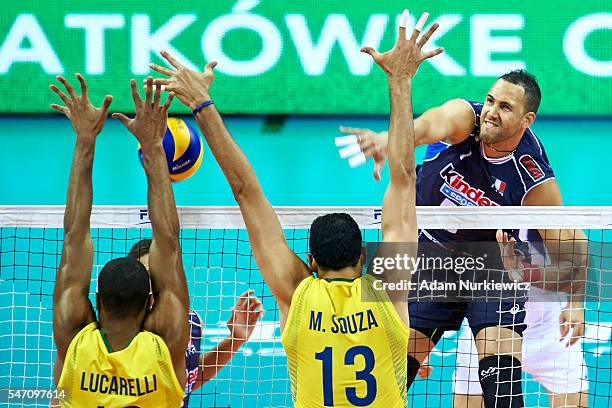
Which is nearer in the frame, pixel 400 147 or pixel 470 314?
pixel 400 147

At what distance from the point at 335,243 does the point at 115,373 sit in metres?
0.87

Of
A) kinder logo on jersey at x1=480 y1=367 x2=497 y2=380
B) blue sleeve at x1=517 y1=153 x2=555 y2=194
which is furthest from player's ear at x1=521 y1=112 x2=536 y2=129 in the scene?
kinder logo on jersey at x1=480 y1=367 x2=497 y2=380

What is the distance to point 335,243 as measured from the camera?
3.33 m

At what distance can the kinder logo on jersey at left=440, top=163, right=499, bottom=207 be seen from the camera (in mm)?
4906

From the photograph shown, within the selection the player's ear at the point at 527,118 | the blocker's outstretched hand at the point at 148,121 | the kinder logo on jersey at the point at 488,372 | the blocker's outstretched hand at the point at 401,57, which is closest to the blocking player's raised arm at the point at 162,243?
the blocker's outstretched hand at the point at 148,121

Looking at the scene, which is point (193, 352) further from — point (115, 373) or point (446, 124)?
point (446, 124)

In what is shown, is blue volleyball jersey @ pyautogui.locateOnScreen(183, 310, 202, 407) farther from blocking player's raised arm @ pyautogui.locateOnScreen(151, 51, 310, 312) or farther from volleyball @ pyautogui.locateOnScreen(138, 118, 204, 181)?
blocking player's raised arm @ pyautogui.locateOnScreen(151, 51, 310, 312)

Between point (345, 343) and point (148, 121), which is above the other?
point (148, 121)

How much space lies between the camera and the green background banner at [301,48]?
24.6 ft

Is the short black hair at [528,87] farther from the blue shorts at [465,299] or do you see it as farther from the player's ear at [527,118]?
the blue shorts at [465,299]

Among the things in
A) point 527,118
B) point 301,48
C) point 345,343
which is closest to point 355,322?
point 345,343

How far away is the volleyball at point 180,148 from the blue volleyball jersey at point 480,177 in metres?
1.24

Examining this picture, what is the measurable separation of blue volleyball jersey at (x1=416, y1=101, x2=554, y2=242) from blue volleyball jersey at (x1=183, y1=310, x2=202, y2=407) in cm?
127

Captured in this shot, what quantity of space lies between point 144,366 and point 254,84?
15.1 feet
